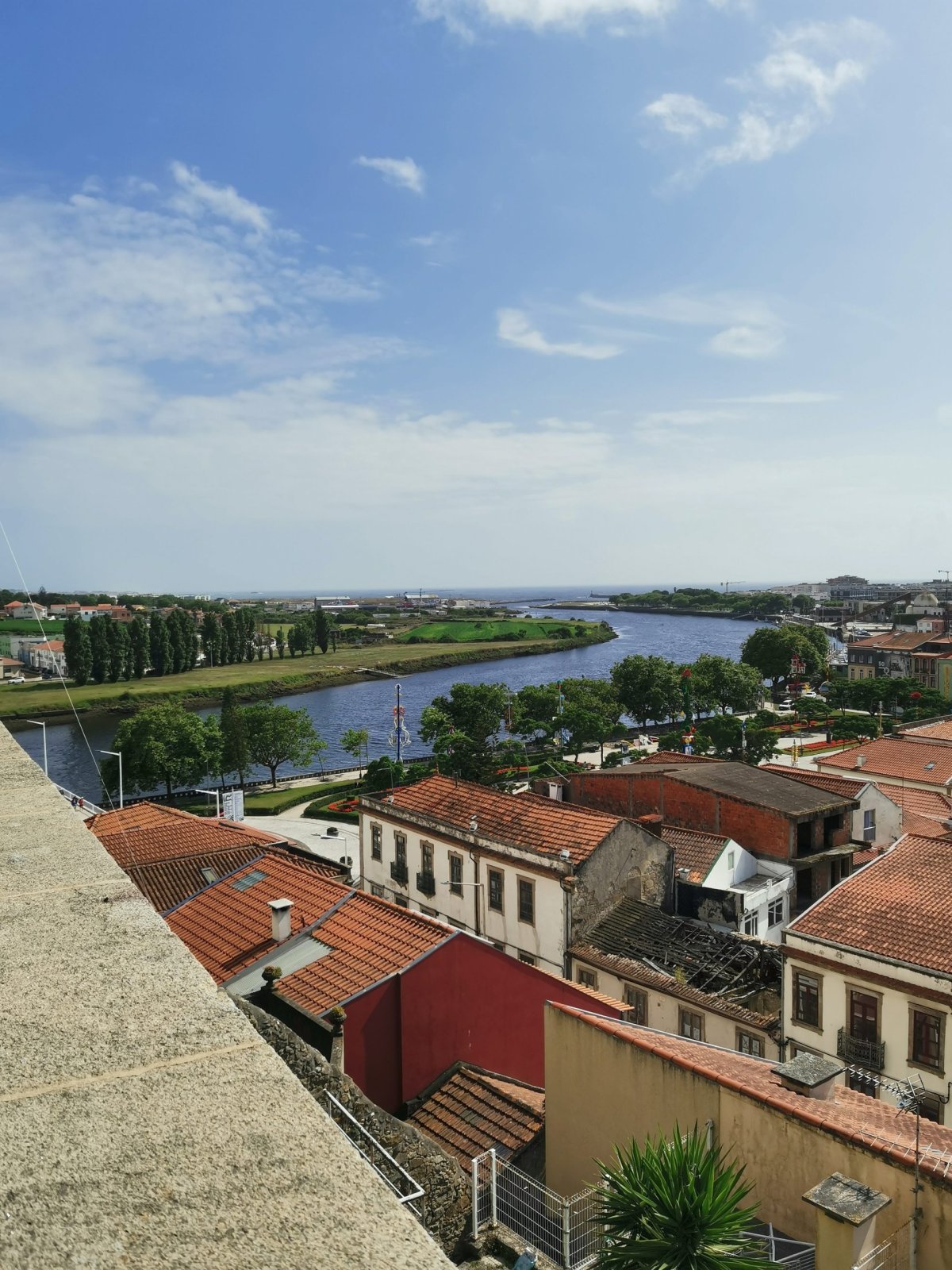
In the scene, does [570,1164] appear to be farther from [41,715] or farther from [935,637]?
[935,637]

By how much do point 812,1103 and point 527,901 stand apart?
1318 cm

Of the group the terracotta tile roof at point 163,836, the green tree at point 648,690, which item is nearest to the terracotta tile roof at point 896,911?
the terracotta tile roof at point 163,836

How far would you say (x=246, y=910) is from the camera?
17.2 metres

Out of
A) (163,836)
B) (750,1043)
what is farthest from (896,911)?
(163,836)

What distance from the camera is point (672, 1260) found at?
5.95m

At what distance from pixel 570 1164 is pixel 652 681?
65391mm

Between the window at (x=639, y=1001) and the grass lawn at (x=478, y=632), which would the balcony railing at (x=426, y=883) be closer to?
the window at (x=639, y=1001)

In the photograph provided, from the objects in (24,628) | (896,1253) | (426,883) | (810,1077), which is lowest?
(426,883)

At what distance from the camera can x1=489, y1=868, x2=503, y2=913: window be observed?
875 inches

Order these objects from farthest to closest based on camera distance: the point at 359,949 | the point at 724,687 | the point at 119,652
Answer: the point at 119,652
the point at 724,687
the point at 359,949

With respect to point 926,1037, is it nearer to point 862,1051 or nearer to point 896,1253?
point 862,1051

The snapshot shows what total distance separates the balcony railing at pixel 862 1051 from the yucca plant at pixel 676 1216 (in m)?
11.9

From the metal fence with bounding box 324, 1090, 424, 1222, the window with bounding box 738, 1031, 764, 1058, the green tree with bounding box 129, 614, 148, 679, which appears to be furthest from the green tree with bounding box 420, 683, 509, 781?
the green tree with bounding box 129, 614, 148, 679

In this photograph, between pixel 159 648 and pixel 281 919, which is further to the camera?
pixel 159 648
